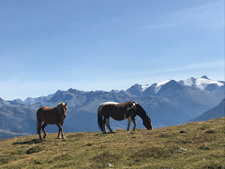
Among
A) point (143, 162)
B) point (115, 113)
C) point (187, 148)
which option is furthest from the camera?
point (115, 113)

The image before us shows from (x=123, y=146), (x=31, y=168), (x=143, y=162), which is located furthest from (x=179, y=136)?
(x=31, y=168)

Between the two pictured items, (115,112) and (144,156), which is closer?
(144,156)

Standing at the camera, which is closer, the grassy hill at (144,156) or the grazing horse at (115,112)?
the grassy hill at (144,156)

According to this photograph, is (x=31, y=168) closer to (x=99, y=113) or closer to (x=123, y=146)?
(x=123, y=146)

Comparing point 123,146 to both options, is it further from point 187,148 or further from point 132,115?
point 132,115

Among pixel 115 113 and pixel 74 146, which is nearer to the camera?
pixel 74 146

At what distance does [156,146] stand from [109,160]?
426 cm

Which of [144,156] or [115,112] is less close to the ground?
[115,112]

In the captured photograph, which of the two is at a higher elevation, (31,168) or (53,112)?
(53,112)

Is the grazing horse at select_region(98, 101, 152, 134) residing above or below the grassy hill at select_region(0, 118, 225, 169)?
above

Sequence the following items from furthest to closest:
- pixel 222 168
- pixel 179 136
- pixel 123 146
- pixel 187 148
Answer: pixel 179 136 → pixel 123 146 → pixel 187 148 → pixel 222 168

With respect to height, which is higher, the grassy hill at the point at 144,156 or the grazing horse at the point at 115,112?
the grazing horse at the point at 115,112

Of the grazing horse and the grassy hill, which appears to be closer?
the grassy hill

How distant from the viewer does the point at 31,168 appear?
18.2 m
